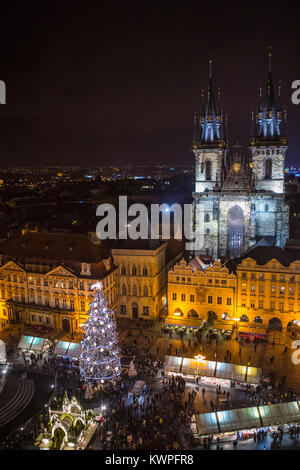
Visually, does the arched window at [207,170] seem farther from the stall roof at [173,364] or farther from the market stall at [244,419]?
the market stall at [244,419]

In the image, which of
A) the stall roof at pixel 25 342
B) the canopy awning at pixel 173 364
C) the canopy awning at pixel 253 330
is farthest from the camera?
the canopy awning at pixel 253 330

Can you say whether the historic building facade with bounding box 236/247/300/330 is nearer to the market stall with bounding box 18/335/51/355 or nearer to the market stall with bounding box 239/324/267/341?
the market stall with bounding box 239/324/267/341

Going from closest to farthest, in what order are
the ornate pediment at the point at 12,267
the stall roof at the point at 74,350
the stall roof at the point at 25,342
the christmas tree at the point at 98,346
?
the christmas tree at the point at 98,346
the stall roof at the point at 74,350
the stall roof at the point at 25,342
the ornate pediment at the point at 12,267

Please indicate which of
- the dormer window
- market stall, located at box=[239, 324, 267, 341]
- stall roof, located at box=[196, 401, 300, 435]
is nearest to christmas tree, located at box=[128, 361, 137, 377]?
stall roof, located at box=[196, 401, 300, 435]

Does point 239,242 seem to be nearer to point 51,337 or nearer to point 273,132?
point 273,132

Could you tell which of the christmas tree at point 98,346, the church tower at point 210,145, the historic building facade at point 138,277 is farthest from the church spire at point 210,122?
the christmas tree at point 98,346
